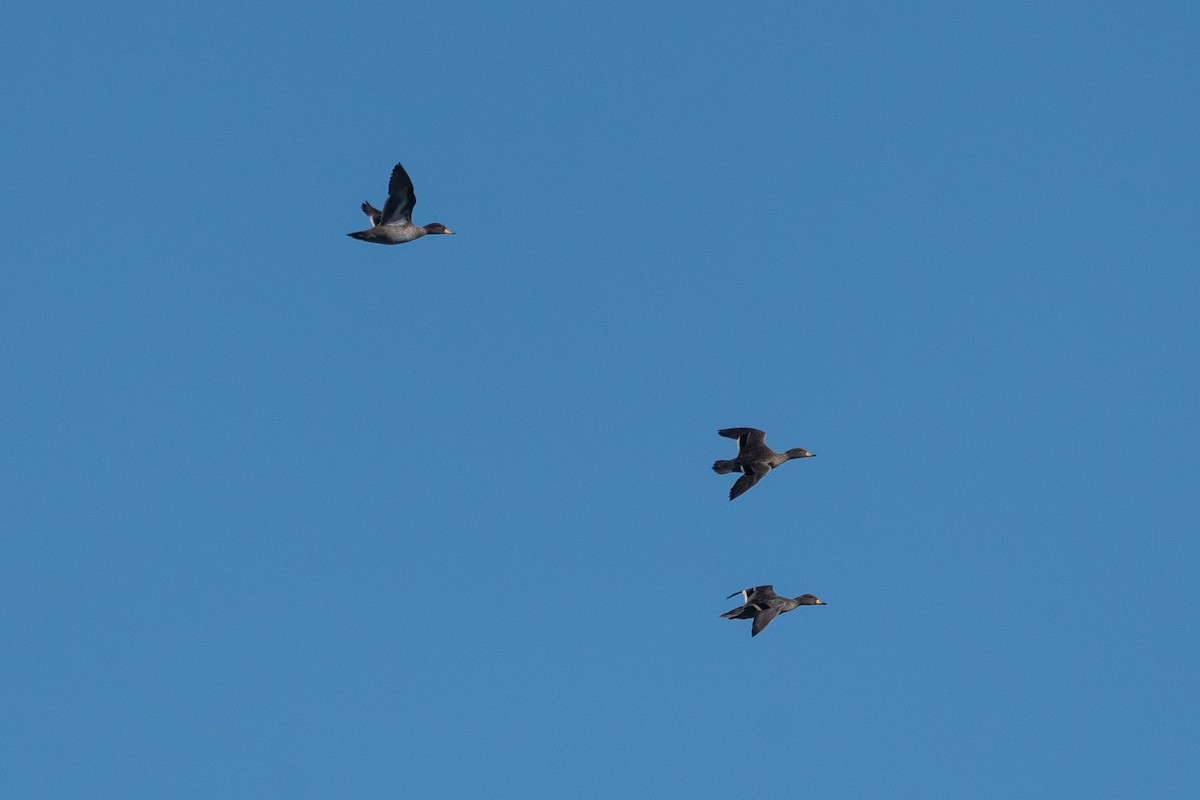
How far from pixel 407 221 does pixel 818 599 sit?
1858 centimetres

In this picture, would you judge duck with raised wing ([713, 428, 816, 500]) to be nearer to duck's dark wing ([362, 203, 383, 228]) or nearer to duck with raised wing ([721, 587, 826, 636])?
duck with raised wing ([721, 587, 826, 636])

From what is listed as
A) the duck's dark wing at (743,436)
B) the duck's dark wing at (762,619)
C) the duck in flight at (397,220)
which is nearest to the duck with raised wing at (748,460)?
the duck's dark wing at (743,436)

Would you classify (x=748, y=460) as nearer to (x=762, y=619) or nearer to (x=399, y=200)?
(x=762, y=619)

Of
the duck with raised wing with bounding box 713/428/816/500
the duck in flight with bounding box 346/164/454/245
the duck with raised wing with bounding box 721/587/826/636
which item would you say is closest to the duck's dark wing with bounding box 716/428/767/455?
the duck with raised wing with bounding box 713/428/816/500

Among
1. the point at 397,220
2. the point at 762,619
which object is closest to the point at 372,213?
the point at 397,220

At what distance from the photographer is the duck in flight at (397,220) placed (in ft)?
211

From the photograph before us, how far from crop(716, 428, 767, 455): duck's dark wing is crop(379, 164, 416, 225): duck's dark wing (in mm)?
12984

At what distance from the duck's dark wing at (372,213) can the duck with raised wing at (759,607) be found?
16440 mm

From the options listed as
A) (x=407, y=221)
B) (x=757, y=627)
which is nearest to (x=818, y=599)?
(x=757, y=627)

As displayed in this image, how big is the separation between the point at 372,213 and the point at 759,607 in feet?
57.9

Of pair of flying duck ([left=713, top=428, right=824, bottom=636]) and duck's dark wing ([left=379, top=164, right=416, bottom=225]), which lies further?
pair of flying duck ([left=713, top=428, right=824, bottom=636])

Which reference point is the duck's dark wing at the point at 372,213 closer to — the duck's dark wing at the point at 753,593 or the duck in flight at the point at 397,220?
the duck in flight at the point at 397,220

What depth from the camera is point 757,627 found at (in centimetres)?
6944

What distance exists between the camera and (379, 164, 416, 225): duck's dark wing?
64125 millimetres
